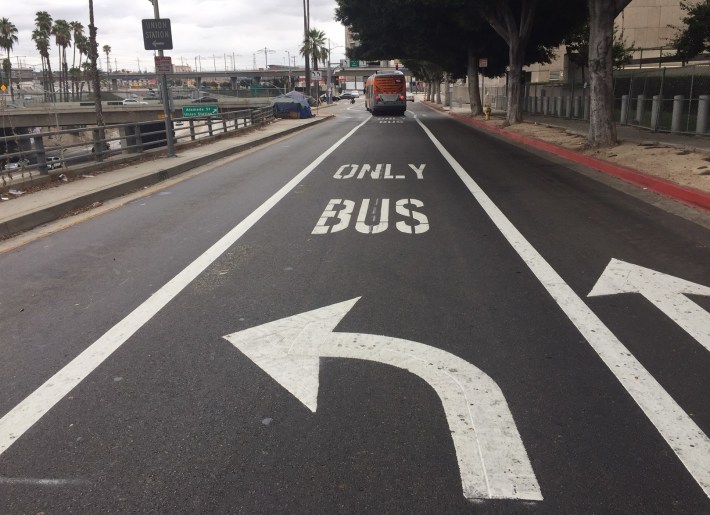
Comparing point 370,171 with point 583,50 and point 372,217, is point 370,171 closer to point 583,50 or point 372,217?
point 372,217

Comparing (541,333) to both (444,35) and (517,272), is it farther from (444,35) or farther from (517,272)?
(444,35)

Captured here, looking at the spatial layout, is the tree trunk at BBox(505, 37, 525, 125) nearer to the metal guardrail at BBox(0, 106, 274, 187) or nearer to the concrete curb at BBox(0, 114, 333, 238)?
the metal guardrail at BBox(0, 106, 274, 187)

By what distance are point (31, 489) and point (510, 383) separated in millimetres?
2703

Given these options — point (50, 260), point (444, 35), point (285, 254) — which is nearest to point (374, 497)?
point (285, 254)

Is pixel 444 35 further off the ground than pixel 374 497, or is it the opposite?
pixel 444 35

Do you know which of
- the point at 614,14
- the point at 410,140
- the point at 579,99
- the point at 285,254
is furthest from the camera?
the point at 579,99

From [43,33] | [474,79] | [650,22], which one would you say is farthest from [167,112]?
[43,33]

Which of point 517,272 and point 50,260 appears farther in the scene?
point 50,260

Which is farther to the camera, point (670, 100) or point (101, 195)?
point (670, 100)

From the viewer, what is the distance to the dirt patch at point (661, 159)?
1101 cm

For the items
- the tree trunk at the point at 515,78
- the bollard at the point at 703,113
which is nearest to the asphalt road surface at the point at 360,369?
the bollard at the point at 703,113

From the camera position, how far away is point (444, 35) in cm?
3875

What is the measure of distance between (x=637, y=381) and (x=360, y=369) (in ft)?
5.77

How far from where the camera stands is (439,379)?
383cm
